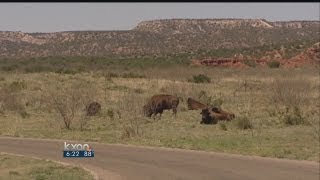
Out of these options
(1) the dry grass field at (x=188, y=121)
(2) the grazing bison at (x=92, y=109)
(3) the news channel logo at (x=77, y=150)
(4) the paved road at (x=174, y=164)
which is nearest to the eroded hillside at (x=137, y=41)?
(1) the dry grass field at (x=188, y=121)

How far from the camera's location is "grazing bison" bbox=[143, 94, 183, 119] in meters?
32.2

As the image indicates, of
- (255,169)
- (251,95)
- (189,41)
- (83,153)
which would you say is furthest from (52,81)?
(189,41)

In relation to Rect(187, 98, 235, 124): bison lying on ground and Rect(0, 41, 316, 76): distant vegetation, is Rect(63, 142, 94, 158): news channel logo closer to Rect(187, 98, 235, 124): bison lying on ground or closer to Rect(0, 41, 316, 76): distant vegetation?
Rect(187, 98, 235, 124): bison lying on ground

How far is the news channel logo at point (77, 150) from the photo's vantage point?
1997 centimetres

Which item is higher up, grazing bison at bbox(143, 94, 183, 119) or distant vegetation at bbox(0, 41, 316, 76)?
distant vegetation at bbox(0, 41, 316, 76)

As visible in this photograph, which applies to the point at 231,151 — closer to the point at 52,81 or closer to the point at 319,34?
the point at 52,81

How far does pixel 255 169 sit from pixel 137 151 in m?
5.04

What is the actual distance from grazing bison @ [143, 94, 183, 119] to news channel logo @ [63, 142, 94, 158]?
34.6ft

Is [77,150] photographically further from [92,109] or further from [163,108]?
[92,109]

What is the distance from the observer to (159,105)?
3238 centimetres

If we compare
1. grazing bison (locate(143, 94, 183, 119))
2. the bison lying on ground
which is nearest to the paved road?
the bison lying on ground

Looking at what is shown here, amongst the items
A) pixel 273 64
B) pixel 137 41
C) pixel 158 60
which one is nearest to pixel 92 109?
pixel 273 64

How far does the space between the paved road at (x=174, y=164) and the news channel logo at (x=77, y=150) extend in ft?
0.69

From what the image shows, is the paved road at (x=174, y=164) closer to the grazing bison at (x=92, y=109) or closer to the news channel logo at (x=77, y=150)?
the news channel logo at (x=77, y=150)
